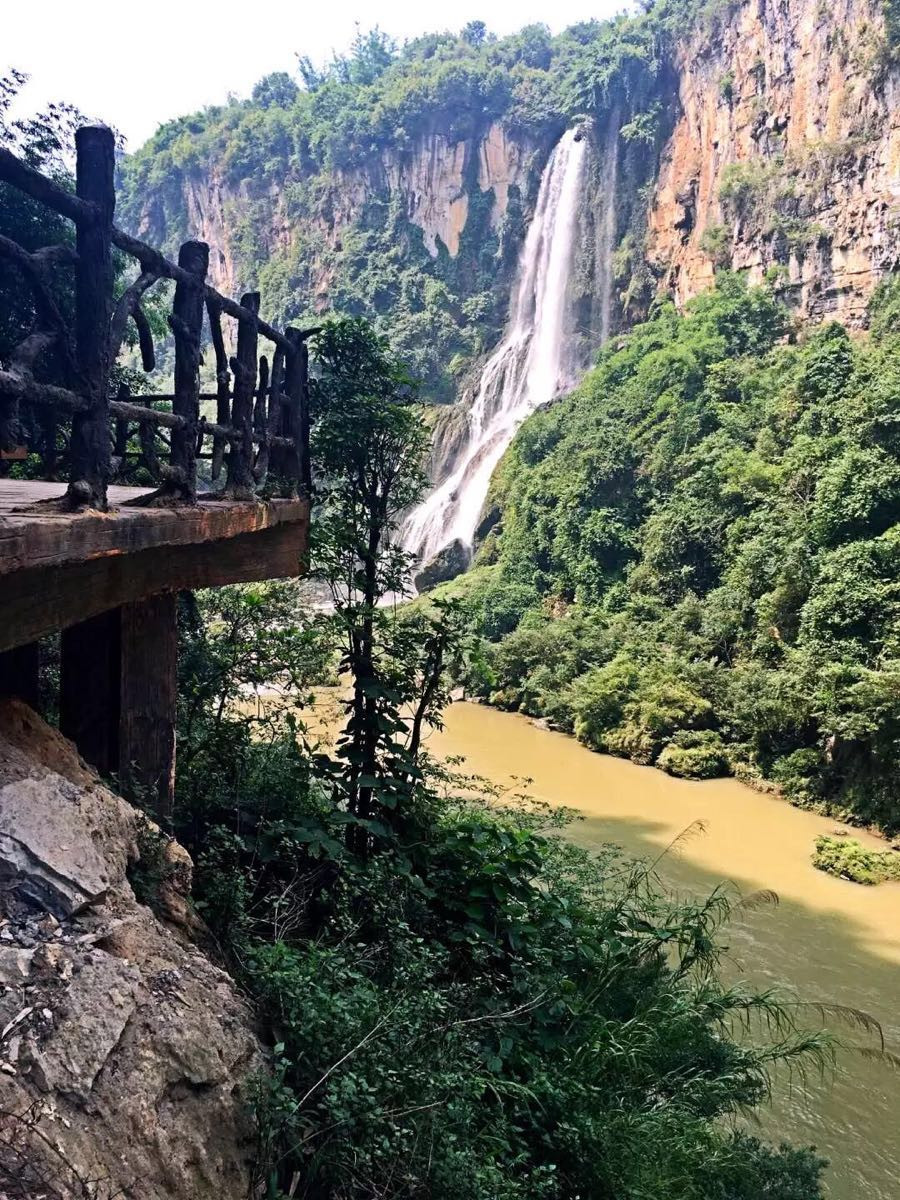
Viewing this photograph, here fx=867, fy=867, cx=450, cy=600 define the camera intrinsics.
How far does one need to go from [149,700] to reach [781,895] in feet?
29.7

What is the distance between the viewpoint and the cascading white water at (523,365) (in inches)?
1257

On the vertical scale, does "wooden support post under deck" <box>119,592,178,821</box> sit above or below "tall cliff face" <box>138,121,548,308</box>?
below

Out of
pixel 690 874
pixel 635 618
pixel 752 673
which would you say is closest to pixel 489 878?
pixel 690 874

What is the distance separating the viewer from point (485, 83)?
44.0 metres

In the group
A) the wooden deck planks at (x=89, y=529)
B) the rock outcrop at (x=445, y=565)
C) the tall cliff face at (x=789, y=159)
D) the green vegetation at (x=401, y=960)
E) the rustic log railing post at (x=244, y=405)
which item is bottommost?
the rock outcrop at (x=445, y=565)

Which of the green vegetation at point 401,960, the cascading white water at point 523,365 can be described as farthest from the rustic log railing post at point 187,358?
the cascading white water at point 523,365

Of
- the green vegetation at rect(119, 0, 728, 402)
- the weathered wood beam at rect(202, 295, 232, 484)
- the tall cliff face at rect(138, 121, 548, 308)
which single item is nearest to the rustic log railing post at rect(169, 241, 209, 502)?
the weathered wood beam at rect(202, 295, 232, 484)

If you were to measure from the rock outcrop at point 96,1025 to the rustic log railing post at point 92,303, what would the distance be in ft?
2.54

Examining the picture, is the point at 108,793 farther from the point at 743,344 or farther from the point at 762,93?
the point at 762,93

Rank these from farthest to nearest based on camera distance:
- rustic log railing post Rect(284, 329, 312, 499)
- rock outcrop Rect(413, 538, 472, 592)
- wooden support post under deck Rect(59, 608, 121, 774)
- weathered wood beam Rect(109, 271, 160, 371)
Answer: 1. rock outcrop Rect(413, 538, 472, 592)
2. rustic log railing post Rect(284, 329, 312, 499)
3. wooden support post under deck Rect(59, 608, 121, 774)
4. weathered wood beam Rect(109, 271, 160, 371)

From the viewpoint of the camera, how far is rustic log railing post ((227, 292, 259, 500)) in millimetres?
3893

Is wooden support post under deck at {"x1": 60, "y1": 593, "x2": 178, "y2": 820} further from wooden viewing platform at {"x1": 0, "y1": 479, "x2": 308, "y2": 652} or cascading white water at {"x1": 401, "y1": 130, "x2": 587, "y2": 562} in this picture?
cascading white water at {"x1": 401, "y1": 130, "x2": 587, "y2": 562}

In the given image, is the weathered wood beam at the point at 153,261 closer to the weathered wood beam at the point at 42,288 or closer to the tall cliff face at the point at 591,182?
the weathered wood beam at the point at 42,288

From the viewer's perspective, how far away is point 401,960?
3.33m
